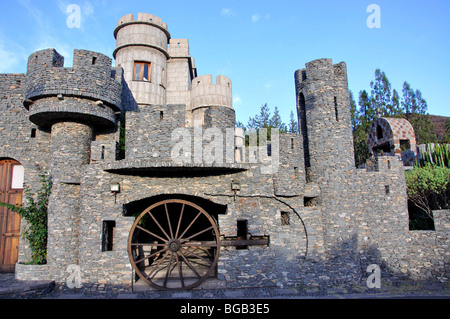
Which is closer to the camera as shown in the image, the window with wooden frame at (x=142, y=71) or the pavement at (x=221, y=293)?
the pavement at (x=221, y=293)

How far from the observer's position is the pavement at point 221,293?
323 inches

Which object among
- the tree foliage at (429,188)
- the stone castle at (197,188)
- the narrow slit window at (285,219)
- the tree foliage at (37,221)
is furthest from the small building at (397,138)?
the tree foliage at (37,221)

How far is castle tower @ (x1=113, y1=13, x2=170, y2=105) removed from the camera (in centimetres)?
1553

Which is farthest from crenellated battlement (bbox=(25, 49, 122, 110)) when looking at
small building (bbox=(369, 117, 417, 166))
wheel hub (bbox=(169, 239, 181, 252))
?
small building (bbox=(369, 117, 417, 166))

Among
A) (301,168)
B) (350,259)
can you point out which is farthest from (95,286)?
(350,259)

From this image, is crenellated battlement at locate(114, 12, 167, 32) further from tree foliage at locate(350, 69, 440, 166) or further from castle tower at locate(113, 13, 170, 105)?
tree foliage at locate(350, 69, 440, 166)

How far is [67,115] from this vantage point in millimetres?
9445

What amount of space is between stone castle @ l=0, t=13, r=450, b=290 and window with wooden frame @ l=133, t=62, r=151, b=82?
17.8 ft

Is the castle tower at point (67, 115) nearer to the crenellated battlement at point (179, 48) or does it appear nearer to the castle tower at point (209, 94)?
the castle tower at point (209, 94)

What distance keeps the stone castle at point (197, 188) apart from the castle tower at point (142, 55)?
4.91m

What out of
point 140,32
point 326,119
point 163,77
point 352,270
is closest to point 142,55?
point 140,32

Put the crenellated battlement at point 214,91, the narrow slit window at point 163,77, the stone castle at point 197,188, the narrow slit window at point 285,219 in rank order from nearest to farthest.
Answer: the stone castle at point 197,188 → the narrow slit window at point 285,219 → the crenellated battlement at point 214,91 → the narrow slit window at point 163,77

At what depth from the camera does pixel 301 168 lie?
32.1 ft
